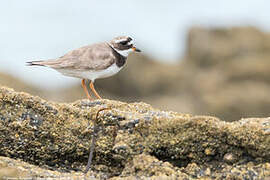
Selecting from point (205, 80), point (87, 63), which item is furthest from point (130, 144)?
point (205, 80)

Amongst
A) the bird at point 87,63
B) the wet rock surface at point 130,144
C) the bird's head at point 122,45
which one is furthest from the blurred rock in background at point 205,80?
the wet rock surface at point 130,144

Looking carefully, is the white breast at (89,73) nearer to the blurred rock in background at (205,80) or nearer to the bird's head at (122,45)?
the bird's head at (122,45)

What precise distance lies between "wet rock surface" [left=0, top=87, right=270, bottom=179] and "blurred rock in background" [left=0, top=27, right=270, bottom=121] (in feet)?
56.6

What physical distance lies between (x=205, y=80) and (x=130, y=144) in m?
22.2

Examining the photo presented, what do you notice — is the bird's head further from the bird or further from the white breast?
the white breast

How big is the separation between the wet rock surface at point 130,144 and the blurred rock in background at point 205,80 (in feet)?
56.6

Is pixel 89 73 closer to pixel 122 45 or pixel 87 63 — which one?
pixel 87 63

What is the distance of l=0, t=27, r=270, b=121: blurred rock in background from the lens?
24344 millimetres

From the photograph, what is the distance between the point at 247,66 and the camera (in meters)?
27.2

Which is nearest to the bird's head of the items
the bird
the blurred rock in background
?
the bird

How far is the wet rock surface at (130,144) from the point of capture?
5.84 metres

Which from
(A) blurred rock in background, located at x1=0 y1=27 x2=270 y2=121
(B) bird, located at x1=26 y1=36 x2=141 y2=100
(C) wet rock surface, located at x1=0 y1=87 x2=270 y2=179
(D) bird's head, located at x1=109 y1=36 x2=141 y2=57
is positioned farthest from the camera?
(A) blurred rock in background, located at x1=0 y1=27 x2=270 y2=121

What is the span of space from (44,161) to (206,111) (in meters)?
18.5

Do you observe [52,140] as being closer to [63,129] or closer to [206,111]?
[63,129]
